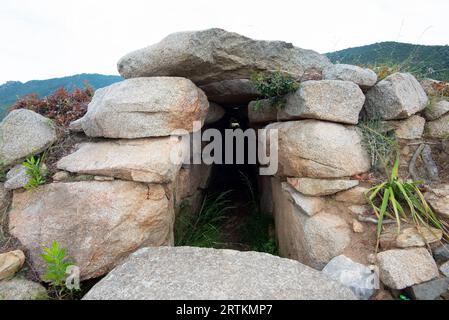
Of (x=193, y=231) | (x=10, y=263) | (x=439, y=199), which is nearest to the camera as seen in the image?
(x=10, y=263)

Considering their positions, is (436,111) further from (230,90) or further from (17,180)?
(17,180)

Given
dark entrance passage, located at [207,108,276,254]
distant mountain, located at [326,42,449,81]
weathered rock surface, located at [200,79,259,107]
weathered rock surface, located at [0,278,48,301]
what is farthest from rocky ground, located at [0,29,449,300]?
distant mountain, located at [326,42,449,81]

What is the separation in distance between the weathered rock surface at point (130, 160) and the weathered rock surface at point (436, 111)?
10.2ft

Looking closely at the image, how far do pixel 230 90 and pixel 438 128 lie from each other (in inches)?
111

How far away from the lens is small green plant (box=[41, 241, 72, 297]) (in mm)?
2025

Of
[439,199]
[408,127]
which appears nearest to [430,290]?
Result: [439,199]

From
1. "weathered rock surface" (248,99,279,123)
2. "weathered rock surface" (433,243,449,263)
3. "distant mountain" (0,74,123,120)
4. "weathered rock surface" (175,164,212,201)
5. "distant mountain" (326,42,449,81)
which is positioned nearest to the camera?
"weathered rock surface" (433,243,449,263)

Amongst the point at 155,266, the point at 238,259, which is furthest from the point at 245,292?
the point at 155,266

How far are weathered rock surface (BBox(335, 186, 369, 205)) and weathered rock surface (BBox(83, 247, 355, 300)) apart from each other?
3.26 ft

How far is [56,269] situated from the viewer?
2061 millimetres

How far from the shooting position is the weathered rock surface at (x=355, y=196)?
2.75 m

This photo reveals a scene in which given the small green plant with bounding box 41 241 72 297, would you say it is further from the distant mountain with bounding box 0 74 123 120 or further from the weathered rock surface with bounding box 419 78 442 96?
the distant mountain with bounding box 0 74 123 120

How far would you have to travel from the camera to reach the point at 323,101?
114 inches
